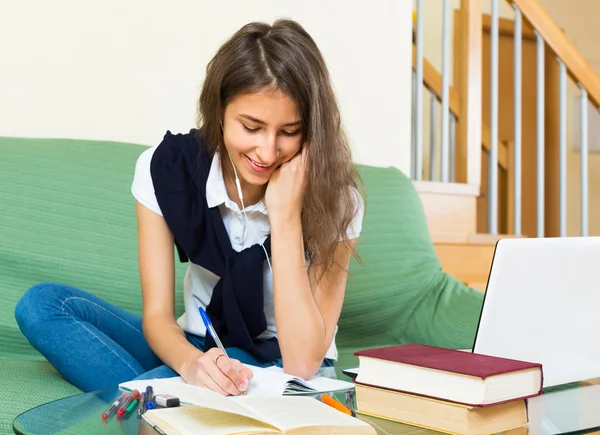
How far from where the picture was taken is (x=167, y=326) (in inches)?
49.9

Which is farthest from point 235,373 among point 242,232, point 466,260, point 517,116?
point 517,116

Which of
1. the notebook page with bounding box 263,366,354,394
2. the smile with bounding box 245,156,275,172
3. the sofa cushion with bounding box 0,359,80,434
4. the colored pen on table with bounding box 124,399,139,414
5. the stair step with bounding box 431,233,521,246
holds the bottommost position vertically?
the sofa cushion with bounding box 0,359,80,434

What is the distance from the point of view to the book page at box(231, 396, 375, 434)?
69cm

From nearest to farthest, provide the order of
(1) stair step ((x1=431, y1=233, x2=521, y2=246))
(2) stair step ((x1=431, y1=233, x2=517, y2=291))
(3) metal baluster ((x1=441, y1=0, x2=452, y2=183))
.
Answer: (2) stair step ((x1=431, y1=233, x2=517, y2=291)), (1) stair step ((x1=431, y1=233, x2=521, y2=246)), (3) metal baluster ((x1=441, y1=0, x2=452, y2=183))

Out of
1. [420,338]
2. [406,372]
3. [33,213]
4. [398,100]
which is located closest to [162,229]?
[33,213]

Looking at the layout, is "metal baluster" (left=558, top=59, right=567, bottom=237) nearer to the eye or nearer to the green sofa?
the green sofa

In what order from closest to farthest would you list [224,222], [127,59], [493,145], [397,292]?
[224,222]
[397,292]
[127,59]
[493,145]

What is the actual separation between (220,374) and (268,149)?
42 cm

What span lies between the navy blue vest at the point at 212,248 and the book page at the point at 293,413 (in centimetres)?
54

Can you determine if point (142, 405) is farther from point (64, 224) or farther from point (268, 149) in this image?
point (64, 224)

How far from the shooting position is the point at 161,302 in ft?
4.30

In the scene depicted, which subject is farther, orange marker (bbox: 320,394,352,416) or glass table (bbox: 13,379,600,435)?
orange marker (bbox: 320,394,352,416)

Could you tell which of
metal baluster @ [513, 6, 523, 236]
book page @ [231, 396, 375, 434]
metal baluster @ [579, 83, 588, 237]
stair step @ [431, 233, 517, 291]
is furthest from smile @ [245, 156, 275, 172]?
metal baluster @ [579, 83, 588, 237]

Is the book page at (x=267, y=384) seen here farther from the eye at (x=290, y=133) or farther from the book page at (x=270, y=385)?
the eye at (x=290, y=133)
